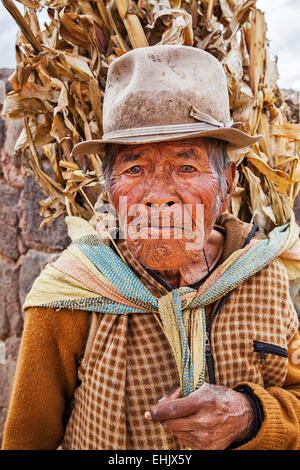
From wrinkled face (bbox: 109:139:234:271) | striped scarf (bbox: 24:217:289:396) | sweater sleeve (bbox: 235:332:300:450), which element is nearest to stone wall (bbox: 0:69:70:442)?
striped scarf (bbox: 24:217:289:396)

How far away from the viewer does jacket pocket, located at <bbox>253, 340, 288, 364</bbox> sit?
41.2 inches

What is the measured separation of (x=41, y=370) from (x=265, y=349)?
2.18ft

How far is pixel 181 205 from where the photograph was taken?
0.94m

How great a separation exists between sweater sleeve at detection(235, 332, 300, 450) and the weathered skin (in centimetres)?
3

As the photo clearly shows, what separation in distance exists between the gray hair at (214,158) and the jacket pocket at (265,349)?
446mm

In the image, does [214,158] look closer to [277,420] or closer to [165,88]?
[165,88]

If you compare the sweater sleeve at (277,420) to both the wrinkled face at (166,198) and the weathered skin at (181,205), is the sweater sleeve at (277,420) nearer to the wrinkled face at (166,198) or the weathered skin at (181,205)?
the weathered skin at (181,205)

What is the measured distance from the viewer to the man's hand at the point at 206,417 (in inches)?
34.1

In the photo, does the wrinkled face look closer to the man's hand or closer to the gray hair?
the gray hair

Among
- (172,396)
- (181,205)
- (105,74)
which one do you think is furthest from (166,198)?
(105,74)

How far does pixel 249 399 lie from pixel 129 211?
60cm

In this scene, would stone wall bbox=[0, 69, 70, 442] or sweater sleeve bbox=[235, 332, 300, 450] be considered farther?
stone wall bbox=[0, 69, 70, 442]

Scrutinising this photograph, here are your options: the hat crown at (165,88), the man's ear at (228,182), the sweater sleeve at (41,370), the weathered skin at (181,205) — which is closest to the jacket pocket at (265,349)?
the weathered skin at (181,205)
